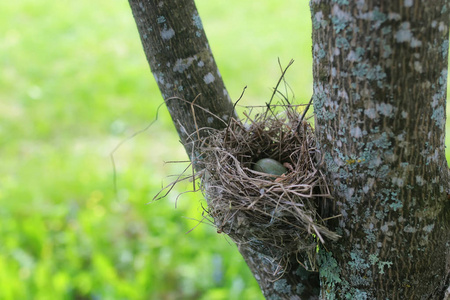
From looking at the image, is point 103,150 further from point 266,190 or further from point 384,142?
point 384,142

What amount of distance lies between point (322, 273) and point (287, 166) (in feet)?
1.14

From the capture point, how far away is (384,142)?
3.43 feet

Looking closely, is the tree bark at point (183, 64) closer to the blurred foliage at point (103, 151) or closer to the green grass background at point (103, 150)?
the blurred foliage at point (103, 151)

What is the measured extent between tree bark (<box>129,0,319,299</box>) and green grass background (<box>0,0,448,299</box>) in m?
1.35

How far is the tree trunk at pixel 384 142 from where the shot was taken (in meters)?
0.96

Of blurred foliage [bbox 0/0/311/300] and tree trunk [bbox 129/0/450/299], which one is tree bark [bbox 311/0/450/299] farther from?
blurred foliage [bbox 0/0/311/300]

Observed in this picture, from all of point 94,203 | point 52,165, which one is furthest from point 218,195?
point 52,165

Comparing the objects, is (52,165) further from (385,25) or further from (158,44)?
(385,25)

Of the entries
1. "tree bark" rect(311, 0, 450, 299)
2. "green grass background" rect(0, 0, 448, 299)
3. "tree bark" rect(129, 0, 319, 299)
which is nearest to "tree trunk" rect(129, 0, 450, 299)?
"tree bark" rect(311, 0, 450, 299)

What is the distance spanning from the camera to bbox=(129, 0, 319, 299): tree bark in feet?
4.58

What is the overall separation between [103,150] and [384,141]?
3.81 m

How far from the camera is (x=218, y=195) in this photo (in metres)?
1.29

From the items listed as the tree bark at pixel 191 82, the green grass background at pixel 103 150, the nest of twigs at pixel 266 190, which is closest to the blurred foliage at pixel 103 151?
the green grass background at pixel 103 150

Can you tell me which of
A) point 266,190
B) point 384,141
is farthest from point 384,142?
point 266,190
